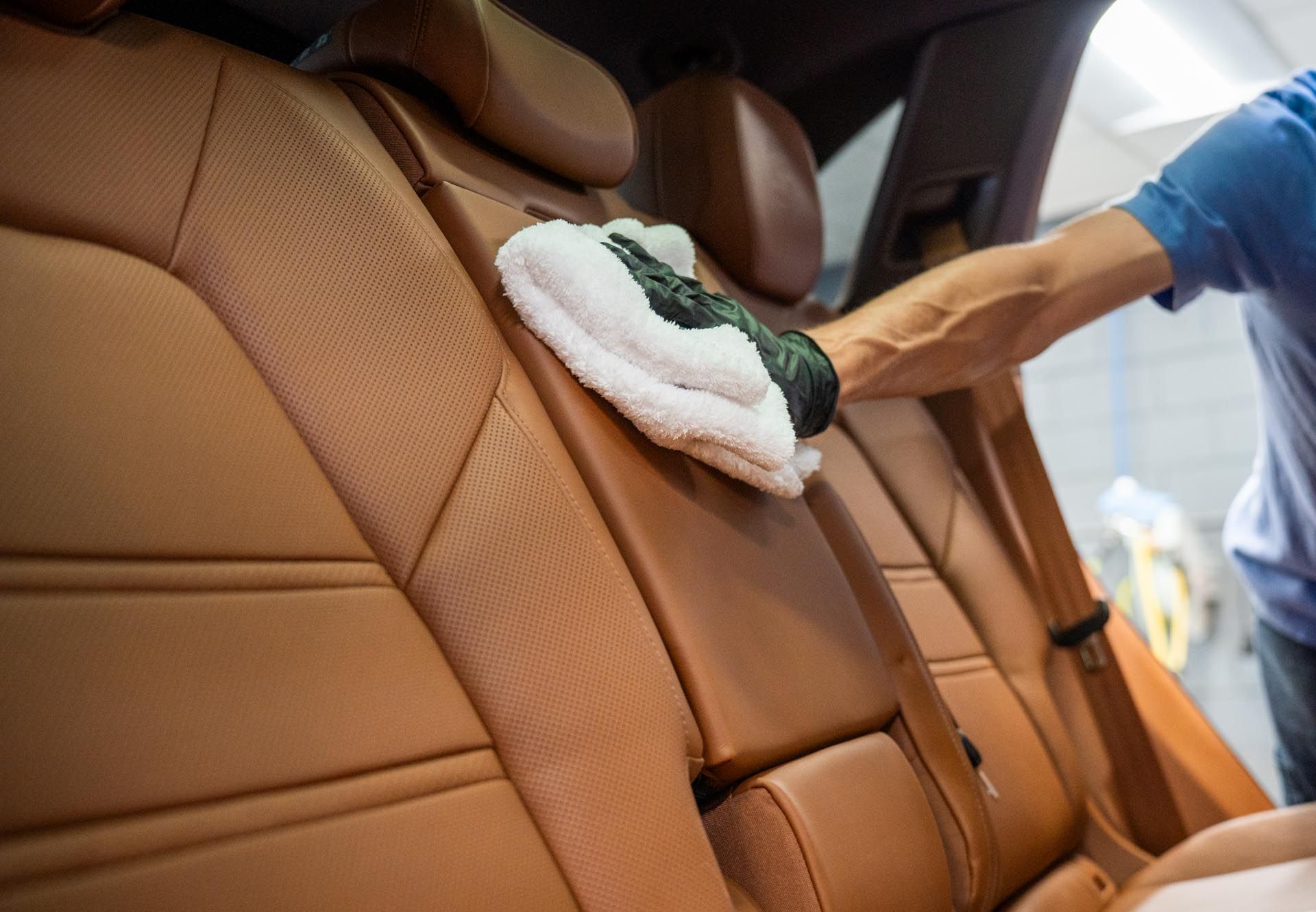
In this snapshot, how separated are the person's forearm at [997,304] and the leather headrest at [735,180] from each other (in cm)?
24

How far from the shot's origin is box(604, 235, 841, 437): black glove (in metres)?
0.92

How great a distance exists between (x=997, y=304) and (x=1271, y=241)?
34 cm

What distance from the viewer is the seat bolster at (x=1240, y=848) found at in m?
1.13

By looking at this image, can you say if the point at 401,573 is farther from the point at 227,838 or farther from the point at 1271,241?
the point at 1271,241

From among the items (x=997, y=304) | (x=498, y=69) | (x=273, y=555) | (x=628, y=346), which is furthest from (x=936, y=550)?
(x=273, y=555)

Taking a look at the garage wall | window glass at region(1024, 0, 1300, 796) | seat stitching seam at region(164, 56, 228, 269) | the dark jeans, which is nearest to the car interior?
seat stitching seam at region(164, 56, 228, 269)

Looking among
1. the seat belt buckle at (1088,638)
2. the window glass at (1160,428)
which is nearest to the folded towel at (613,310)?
the seat belt buckle at (1088,638)

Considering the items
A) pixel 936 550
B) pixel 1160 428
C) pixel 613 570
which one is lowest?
pixel 1160 428

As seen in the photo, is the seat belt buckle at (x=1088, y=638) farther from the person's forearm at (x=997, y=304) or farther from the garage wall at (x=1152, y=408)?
the garage wall at (x=1152, y=408)

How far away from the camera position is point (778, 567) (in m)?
1.01

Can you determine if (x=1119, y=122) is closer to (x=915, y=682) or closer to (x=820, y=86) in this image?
(x=820, y=86)

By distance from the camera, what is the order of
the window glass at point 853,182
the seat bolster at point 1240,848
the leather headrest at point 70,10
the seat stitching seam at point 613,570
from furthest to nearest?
the window glass at point 853,182 → the seat bolster at point 1240,848 → the seat stitching seam at point 613,570 → the leather headrest at point 70,10

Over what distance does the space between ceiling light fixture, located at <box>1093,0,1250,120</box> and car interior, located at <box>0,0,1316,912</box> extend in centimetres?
197

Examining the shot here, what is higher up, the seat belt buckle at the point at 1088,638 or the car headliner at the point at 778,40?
the car headliner at the point at 778,40
